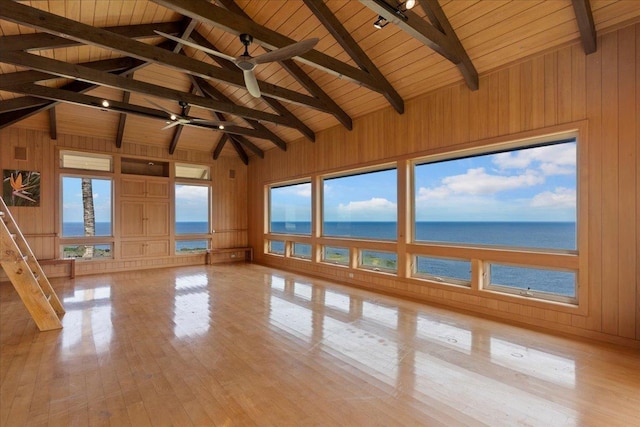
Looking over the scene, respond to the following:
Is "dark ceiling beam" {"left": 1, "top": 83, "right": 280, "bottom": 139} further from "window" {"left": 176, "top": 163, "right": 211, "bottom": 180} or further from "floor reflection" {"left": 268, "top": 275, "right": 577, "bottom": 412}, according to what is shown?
"floor reflection" {"left": 268, "top": 275, "right": 577, "bottom": 412}

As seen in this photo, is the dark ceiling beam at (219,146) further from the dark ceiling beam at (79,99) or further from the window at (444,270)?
the window at (444,270)

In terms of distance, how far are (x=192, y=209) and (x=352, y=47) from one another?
280 inches

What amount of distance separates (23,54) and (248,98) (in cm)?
389

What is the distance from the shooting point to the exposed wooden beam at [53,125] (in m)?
6.51

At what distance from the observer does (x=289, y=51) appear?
323 centimetres

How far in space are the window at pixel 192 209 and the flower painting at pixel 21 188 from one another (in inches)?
122

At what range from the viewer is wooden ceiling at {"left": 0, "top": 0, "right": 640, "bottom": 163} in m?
3.43

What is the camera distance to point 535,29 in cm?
365

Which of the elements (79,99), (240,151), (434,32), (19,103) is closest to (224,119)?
(240,151)

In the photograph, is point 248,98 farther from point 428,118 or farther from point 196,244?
point 196,244

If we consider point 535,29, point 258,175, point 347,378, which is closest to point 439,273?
point 347,378

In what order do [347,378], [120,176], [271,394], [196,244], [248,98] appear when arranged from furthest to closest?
1. [196,244]
2. [120,176]
3. [248,98]
4. [347,378]
5. [271,394]

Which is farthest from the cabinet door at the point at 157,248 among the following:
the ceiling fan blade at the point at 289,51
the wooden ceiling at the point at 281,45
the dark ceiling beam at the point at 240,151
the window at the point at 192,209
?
the ceiling fan blade at the point at 289,51

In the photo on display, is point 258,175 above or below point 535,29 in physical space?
below
